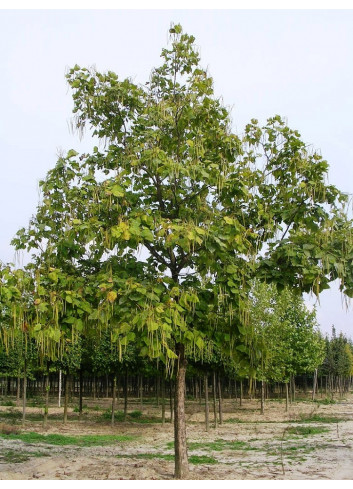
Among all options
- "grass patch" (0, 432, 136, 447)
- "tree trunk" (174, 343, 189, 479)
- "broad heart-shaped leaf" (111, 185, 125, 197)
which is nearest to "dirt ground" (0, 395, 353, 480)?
"tree trunk" (174, 343, 189, 479)

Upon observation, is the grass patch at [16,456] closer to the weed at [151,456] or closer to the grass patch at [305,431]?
the weed at [151,456]

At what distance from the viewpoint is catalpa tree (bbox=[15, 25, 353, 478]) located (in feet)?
24.2

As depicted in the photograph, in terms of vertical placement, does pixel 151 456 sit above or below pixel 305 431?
above

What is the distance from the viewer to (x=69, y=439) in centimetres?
1595

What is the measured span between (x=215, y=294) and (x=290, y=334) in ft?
74.6

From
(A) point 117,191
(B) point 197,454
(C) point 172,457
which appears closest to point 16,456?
(C) point 172,457

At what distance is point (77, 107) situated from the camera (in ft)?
30.8

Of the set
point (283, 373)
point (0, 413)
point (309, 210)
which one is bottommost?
point (0, 413)

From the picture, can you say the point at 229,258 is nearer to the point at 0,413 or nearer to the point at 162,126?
the point at 162,126

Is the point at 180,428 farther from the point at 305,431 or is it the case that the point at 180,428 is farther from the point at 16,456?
the point at 305,431

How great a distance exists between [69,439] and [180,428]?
8585 mm

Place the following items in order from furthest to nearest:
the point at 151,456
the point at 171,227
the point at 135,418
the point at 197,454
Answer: the point at 135,418 < the point at 197,454 < the point at 151,456 < the point at 171,227

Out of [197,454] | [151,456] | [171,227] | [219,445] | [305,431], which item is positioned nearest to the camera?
[171,227]

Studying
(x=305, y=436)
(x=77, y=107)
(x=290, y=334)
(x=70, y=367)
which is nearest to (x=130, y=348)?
(x=70, y=367)
